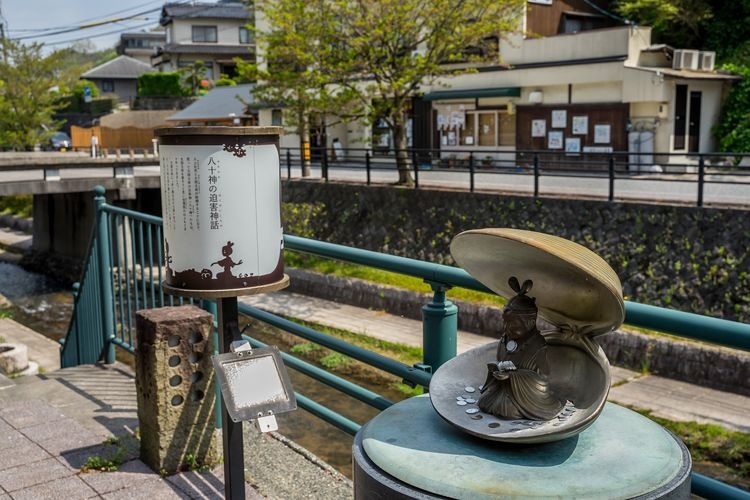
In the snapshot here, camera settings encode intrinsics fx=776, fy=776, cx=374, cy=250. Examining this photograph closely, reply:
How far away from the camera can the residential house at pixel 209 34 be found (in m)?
60.1

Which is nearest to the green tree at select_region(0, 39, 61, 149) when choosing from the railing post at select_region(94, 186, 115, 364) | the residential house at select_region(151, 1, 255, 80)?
the residential house at select_region(151, 1, 255, 80)

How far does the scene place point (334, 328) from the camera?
1620 cm

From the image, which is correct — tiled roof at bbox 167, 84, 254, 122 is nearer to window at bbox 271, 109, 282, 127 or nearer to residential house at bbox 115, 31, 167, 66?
window at bbox 271, 109, 282, 127

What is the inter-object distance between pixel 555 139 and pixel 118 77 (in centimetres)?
5755

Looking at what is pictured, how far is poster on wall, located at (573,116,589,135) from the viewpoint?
24312 millimetres

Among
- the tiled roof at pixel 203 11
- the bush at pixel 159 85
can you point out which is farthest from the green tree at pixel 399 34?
the tiled roof at pixel 203 11

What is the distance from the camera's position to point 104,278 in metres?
6.27

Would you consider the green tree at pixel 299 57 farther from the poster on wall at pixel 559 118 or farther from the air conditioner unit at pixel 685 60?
the air conditioner unit at pixel 685 60

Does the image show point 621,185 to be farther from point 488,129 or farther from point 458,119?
point 458,119

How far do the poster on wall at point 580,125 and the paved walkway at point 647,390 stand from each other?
1058 cm

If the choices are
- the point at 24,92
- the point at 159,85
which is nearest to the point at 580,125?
the point at 24,92

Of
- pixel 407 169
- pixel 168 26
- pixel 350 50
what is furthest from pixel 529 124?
pixel 168 26

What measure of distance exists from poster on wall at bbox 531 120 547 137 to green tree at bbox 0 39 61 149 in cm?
2734

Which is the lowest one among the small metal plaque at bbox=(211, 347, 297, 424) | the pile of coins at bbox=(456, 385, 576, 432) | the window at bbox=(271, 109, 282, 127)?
the small metal plaque at bbox=(211, 347, 297, 424)
